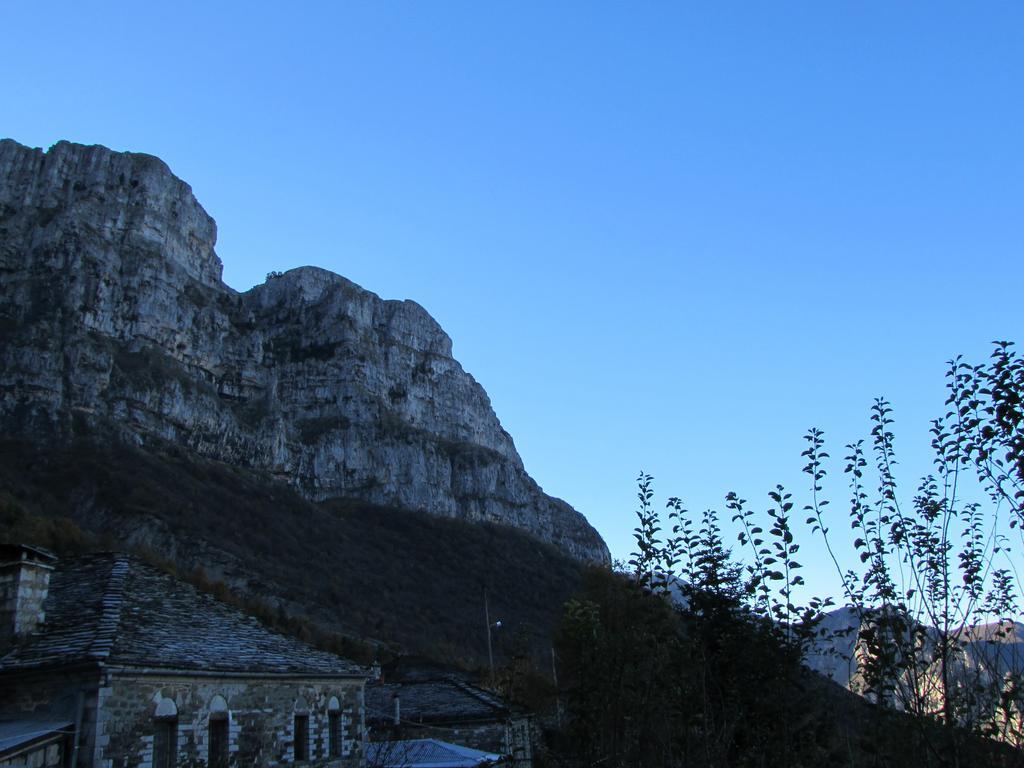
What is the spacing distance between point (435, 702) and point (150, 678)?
563 inches

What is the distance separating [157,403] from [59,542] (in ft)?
163

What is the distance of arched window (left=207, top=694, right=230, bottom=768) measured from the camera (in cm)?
1453

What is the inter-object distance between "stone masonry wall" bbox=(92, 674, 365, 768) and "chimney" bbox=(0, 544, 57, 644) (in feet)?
8.66

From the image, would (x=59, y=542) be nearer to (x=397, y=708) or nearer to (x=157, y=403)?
(x=397, y=708)

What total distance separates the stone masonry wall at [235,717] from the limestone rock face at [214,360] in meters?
67.3

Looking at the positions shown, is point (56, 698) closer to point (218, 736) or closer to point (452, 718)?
point (218, 736)

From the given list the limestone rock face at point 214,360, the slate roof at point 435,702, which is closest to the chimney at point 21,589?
the slate roof at point 435,702

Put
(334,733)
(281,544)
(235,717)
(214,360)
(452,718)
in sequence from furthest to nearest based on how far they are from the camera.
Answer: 1. (214,360)
2. (281,544)
3. (452,718)
4. (334,733)
5. (235,717)

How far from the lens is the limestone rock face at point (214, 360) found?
82688 mm

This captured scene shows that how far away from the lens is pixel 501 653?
66750 millimetres

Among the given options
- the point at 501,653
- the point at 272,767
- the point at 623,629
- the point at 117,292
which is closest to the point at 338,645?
the point at 501,653

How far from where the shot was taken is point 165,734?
45.3 ft

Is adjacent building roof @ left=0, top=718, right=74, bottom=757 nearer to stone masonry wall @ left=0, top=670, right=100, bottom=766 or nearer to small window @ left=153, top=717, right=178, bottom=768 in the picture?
stone masonry wall @ left=0, top=670, right=100, bottom=766

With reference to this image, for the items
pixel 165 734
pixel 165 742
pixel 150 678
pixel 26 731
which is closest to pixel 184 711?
pixel 165 734
